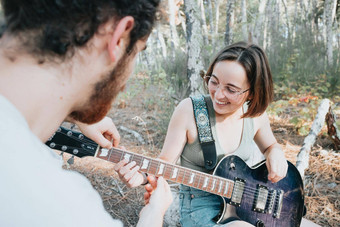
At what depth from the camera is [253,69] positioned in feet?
7.06

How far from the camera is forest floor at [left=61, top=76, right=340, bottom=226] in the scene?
9.62 feet

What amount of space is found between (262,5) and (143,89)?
219 inches

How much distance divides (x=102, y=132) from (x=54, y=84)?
2.90 ft

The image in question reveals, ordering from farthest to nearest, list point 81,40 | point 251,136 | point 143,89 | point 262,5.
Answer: point 262,5 < point 143,89 < point 251,136 < point 81,40

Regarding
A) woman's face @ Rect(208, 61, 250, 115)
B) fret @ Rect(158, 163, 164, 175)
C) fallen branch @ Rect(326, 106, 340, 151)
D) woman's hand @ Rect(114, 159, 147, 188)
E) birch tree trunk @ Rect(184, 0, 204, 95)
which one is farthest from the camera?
birch tree trunk @ Rect(184, 0, 204, 95)

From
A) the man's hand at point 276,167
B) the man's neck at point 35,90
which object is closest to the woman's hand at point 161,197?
the man's neck at point 35,90

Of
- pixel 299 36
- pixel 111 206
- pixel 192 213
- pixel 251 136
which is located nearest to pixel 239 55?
pixel 251 136

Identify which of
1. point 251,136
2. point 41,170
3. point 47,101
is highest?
point 251,136

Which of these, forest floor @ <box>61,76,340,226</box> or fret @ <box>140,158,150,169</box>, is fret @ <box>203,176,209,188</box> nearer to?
fret @ <box>140,158,150,169</box>

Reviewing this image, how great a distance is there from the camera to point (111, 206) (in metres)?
2.99

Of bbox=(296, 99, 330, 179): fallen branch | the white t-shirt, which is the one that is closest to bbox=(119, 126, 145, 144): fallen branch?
bbox=(296, 99, 330, 179): fallen branch

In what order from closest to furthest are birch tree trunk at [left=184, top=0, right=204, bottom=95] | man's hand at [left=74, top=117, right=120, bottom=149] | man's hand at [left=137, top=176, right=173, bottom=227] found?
man's hand at [left=137, top=176, right=173, bottom=227] < man's hand at [left=74, top=117, right=120, bottom=149] < birch tree trunk at [left=184, top=0, right=204, bottom=95]

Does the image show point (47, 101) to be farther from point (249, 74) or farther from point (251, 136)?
point (251, 136)

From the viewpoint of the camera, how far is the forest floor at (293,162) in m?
2.93
